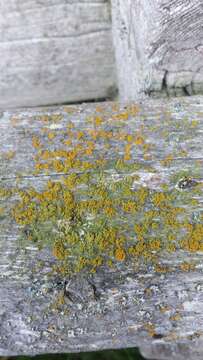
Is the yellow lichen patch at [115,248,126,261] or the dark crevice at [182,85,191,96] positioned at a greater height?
the dark crevice at [182,85,191,96]

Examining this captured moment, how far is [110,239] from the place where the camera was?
46.8 inches

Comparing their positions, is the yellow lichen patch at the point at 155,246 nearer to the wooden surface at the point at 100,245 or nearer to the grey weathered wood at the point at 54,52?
the wooden surface at the point at 100,245

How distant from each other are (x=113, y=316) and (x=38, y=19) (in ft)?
4.33

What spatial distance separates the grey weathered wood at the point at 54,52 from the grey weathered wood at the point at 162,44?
0.62 ft

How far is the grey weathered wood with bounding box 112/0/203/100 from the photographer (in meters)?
1.33

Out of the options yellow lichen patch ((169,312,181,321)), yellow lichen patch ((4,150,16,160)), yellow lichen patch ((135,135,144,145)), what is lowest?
yellow lichen patch ((169,312,181,321))

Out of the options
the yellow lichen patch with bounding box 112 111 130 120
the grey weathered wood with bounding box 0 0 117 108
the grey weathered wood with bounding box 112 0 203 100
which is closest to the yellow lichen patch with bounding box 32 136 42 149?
the yellow lichen patch with bounding box 112 111 130 120

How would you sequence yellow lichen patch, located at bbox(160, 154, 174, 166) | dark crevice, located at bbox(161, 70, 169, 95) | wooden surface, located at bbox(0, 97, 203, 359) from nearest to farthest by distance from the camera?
1. wooden surface, located at bbox(0, 97, 203, 359)
2. yellow lichen patch, located at bbox(160, 154, 174, 166)
3. dark crevice, located at bbox(161, 70, 169, 95)

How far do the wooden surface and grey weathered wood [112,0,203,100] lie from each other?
320 millimetres

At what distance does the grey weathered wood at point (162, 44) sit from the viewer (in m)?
1.33

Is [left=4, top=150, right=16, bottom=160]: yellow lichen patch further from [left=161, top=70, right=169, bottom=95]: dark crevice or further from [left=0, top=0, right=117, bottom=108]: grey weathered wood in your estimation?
[left=0, top=0, right=117, bottom=108]: grey weathered wood

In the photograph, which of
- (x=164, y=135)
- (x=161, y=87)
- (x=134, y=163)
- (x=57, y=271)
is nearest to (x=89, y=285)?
(x=57, y=271)

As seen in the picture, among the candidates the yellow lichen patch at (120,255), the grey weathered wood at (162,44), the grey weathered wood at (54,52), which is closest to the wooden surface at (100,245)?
the yellow lichen patch at (120,255)

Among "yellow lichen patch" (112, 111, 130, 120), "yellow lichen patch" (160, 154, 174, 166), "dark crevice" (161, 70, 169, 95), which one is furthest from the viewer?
"dark crevice" (161, 70, 169, 95)
